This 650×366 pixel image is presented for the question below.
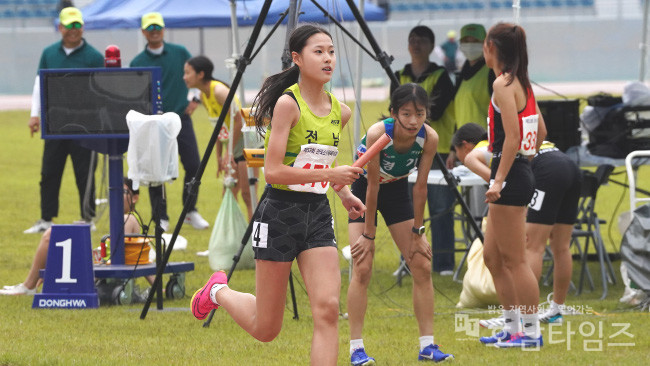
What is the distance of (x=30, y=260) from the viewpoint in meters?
10.2

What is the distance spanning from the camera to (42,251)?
8.25 m

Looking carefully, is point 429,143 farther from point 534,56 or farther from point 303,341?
point 534,56

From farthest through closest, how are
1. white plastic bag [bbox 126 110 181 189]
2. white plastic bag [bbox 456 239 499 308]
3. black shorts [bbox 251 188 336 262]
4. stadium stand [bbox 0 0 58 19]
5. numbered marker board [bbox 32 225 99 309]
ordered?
1. stadium stand [bbox 0 0 58 19]
2. white plastic bag [bbox 456 239 499 308]
3. numbered marker board [bbox 32 225 99 309]
4. white plastic bag [bbox 126 110 181 189]
5. black shorts [bbox 251 188 336 262]

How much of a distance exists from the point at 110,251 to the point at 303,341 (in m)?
2.05

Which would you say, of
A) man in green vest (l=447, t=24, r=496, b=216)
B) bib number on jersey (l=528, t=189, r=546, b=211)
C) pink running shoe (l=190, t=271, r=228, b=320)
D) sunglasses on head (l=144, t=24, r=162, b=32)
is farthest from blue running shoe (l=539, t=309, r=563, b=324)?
sunglasses on head (l=144, t=24, r=162, b=32)

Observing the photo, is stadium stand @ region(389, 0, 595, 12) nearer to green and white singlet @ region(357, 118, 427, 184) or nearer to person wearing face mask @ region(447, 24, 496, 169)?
person wearing face mask @ region(447, 24, 496, 169)

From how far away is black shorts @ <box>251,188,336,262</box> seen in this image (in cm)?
500

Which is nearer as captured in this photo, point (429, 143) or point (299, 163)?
point (299, 163)

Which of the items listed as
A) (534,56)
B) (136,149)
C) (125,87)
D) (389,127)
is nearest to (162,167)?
(136,149)

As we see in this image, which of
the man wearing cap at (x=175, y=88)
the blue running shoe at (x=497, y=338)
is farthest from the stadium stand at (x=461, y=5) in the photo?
the blue running shoe at (x=497, y=338)

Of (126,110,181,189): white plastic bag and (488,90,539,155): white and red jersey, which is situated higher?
(488,90,539,155): white and red jersey

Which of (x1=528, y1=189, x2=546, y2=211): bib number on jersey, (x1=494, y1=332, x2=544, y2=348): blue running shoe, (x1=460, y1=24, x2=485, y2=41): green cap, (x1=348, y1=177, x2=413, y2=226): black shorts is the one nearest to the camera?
(x1=348, y1=177, x2=413, y2=226): black shorts

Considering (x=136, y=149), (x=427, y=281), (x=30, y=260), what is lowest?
(x=30, y=260)

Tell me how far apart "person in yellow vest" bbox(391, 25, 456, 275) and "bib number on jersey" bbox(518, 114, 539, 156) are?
3.11 meters
